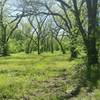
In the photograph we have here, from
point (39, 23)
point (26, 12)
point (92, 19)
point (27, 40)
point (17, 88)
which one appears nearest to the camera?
point (17, 88)

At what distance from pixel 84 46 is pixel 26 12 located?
4.98 m

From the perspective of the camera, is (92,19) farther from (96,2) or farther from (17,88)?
(17,88)

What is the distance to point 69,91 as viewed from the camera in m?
11.6

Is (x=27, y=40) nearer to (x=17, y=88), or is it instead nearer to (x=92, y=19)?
(x=92, y=19)

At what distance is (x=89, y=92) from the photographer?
11.3 meters

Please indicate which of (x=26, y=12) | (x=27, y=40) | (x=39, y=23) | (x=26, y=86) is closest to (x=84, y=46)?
(x=26, y=12)

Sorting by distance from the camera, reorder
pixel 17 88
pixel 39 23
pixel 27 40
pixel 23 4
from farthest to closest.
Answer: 1. pixel 27 40
2. pixel 39 23
3. pixel 23 4
4. pixel 17 88

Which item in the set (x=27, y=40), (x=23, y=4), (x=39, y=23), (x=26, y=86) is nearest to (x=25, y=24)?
(x=27, y=40)

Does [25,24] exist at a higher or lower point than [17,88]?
higher

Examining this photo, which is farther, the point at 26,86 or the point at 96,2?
the point at 96,2

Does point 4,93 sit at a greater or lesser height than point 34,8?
lesser

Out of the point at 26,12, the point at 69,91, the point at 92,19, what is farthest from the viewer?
the point at 26,12

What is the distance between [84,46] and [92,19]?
2332 millimetres

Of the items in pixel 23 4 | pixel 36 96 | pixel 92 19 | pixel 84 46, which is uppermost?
pixel 23 4
